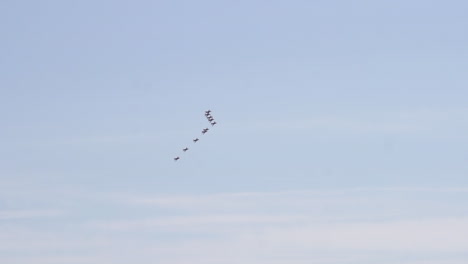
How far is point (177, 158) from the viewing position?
183 metres

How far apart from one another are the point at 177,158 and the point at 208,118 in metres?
23.4

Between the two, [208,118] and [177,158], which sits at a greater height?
[208,118]

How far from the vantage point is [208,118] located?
636 feet
